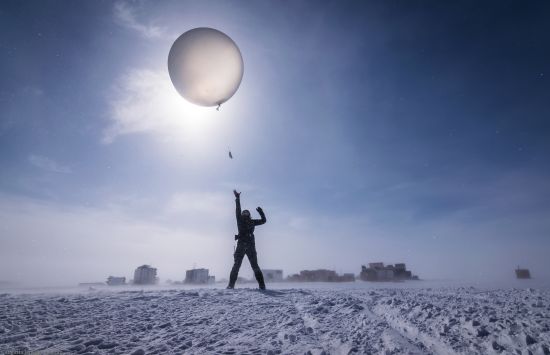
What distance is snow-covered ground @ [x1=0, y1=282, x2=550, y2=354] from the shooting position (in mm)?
2477

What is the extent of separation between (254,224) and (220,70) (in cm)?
479

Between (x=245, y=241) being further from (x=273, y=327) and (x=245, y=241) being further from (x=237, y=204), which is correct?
(x=273, y=327)

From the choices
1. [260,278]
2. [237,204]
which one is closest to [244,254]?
[260,278]

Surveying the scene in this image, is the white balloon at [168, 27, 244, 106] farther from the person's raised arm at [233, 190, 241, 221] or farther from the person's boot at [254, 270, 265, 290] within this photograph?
the person's boot at [254, 270, 265, 290]

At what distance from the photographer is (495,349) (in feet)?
7.39

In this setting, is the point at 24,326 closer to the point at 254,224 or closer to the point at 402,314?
the point at 402,314

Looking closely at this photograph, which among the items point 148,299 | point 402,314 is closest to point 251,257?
point 148,299

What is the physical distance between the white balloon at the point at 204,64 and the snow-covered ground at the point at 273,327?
223 inches

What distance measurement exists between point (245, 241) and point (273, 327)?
4903 millimetres

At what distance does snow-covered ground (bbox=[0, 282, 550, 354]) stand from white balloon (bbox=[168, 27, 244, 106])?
566cm

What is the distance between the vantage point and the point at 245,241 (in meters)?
7.97

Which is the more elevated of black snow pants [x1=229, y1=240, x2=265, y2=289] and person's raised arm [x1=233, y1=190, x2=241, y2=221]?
person's raised arm [x1=233, y1=190, x2=241, y2=221]

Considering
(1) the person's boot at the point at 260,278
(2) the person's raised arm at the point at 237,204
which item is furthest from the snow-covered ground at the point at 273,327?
(2) the person's raised arm at the point at 237,204

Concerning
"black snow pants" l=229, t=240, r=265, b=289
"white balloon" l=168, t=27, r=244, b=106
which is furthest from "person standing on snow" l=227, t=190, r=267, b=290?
"white balloon" l=168, t=27, r=244, b=106
